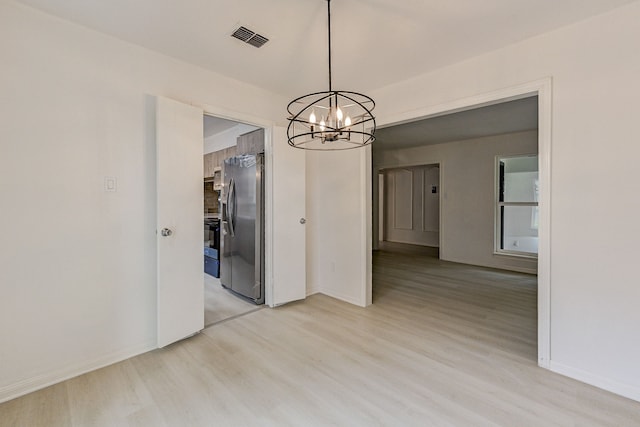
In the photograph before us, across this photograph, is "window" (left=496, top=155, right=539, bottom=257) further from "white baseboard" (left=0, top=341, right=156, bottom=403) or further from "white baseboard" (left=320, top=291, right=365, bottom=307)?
"white baseboard" (left=0, top=341, right=156, bottom=403)

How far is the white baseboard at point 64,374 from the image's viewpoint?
1.81m

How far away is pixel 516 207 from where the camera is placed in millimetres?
5469

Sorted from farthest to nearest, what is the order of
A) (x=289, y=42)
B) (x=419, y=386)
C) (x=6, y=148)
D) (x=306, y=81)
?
(x=306, y=81), (x=289, y=42), (x=419, y=386), (x=6, y=148)

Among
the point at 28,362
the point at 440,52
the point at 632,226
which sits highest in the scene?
the point at 440,52

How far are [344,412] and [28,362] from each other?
2.11 metres

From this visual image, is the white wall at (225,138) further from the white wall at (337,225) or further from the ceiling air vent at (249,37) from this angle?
the ceiling air vent at (249,37)

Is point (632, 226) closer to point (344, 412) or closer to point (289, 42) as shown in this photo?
point (344, 412)

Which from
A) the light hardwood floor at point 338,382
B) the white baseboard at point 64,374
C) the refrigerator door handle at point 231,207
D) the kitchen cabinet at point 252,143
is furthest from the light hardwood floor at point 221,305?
the kitchen cabinet at point 252,143

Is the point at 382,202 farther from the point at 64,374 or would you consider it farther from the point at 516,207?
the point at 64,374

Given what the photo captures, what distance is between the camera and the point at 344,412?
1.68 m

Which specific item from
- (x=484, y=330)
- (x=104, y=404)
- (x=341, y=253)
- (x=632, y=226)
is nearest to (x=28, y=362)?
(x=104, y=404)

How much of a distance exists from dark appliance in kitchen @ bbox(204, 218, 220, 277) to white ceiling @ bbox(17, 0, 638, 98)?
2552mm

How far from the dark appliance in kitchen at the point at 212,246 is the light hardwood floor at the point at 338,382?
6.04 feet

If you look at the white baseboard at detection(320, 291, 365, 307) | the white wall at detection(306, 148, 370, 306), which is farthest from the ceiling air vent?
the white baseboard at detection(320, 291, 365, 307)
